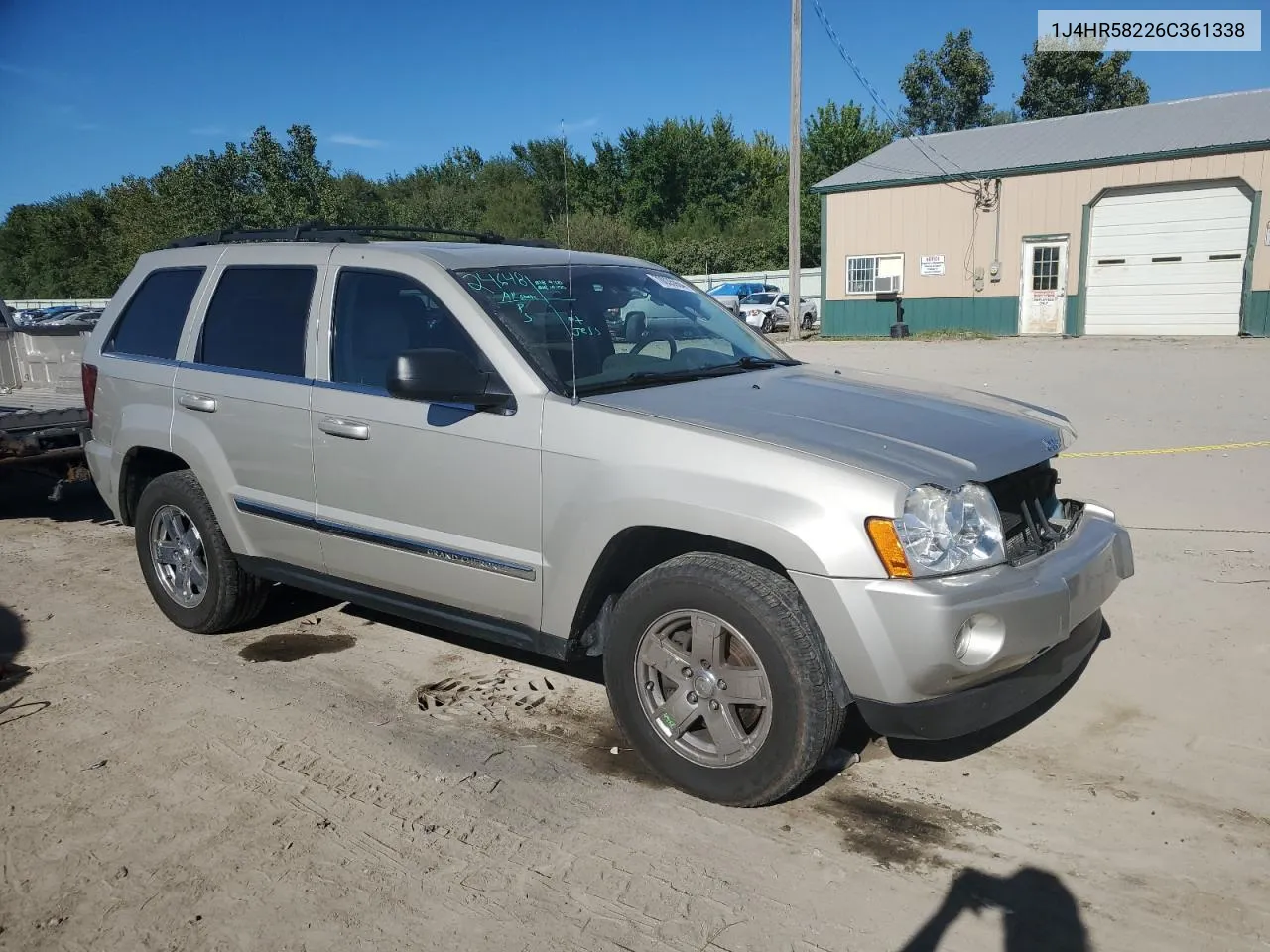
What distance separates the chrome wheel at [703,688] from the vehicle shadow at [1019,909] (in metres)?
0.73

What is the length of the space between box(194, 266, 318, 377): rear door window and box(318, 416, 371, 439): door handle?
349mm

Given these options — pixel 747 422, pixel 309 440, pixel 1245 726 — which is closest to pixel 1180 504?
pixel 1245 726

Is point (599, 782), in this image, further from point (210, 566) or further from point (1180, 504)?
point (1180, 504)

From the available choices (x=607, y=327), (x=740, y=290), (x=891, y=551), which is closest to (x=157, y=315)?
(x=607, y=327)

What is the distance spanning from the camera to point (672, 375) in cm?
408

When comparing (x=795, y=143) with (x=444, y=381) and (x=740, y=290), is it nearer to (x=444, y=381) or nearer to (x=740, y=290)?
(x=740, y=290)

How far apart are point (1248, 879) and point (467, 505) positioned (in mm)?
2788

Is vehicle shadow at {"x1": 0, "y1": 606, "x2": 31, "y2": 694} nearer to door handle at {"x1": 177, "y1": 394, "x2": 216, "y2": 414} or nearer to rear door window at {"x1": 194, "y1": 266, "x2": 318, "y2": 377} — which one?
door handle at {"x1": 177, "y1": 394, "x2": 216, "y2": 414}

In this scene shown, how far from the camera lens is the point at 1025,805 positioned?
334 cm

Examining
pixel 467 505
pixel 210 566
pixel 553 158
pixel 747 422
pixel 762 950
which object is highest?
pixel 553 158

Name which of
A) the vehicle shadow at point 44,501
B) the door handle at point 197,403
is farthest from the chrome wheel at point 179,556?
the vehicle shadow at point 44,501

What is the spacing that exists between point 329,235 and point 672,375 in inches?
75.1

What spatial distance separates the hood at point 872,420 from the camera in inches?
125

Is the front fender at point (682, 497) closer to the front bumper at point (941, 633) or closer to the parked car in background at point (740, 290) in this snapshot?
the front bumper at point (941, 633)
